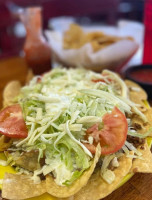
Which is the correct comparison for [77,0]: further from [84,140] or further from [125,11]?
[84,140]

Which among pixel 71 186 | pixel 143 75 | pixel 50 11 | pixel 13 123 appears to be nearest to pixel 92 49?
pixel 143 75

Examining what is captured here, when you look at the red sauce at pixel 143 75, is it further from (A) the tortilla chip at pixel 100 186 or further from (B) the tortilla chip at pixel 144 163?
(A) the tortilla chip at pixel 100 186

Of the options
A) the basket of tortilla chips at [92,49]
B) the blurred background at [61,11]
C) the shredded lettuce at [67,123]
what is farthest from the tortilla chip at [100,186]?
the blurred background at [61,11]

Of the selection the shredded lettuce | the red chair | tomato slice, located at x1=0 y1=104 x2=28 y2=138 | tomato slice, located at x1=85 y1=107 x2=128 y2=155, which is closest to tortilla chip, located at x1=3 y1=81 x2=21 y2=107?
the shredded lettuce

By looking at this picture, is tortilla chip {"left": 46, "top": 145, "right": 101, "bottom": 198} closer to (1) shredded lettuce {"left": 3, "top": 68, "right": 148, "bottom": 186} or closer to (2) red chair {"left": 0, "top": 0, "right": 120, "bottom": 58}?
(1) shredded lettuce {"left": 3, "top": 68, "right": 148, "bottom": 186}

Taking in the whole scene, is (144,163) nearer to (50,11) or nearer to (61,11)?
(50,11)
